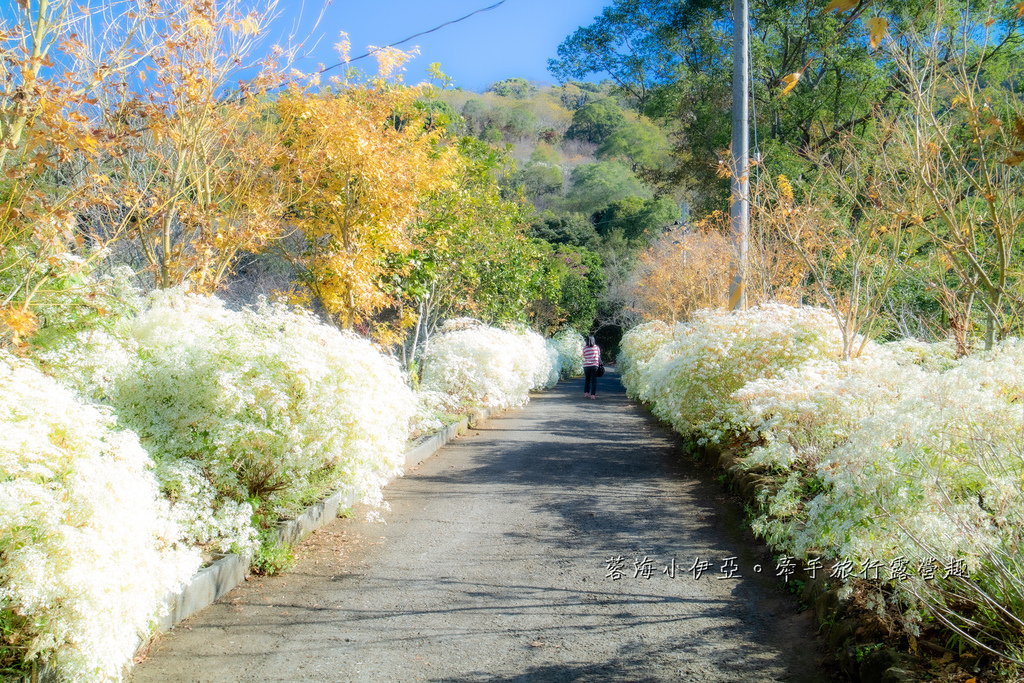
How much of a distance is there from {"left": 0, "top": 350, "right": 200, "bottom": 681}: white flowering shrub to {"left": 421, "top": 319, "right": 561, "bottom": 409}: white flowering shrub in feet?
30.6

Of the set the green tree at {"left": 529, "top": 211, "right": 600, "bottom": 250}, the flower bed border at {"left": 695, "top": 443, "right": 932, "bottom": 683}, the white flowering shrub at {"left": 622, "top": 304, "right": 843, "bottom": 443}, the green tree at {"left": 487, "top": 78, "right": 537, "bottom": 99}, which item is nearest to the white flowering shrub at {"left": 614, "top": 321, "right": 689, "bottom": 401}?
the white flowering shrub at {"left": 622, "top": 304, "right": 843, "bottom": 443}

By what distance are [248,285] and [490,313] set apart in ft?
22.7

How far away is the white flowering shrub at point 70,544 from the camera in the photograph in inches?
105

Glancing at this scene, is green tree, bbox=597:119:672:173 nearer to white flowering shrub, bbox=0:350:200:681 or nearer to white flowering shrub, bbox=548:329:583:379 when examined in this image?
white flowering shrub, bbox=548:329:583:379

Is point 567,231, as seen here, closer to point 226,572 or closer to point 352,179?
point 352,179

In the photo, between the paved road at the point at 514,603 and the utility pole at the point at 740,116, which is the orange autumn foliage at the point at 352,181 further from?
the utility pole at the point at 740,116

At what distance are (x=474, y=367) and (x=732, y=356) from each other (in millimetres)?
6201

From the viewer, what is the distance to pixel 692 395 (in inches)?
337

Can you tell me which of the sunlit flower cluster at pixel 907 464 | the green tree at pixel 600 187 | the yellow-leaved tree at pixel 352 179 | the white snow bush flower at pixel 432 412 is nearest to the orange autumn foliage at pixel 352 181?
the yellow-leaved tree at pixel 352 179

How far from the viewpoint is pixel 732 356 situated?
316 inches

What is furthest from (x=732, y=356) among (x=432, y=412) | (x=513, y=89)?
(x=513, y=89)

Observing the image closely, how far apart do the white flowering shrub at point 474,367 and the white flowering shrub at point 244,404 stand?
7.44 m

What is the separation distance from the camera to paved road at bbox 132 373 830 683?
335 centimetres

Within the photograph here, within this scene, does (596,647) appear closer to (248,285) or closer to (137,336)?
(137,336)
